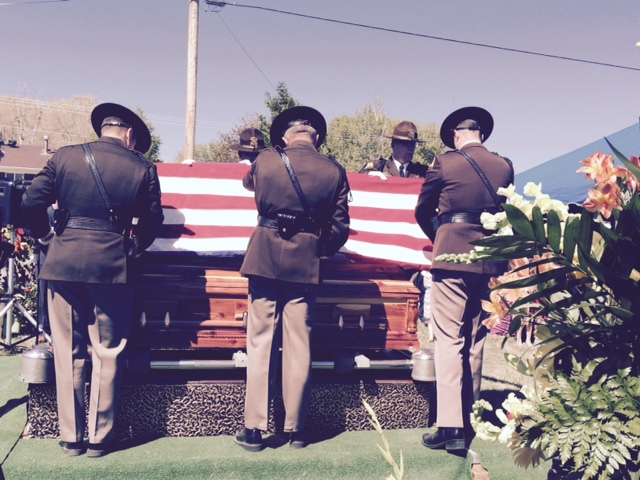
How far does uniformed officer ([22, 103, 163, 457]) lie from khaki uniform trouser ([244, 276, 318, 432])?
0.66 m

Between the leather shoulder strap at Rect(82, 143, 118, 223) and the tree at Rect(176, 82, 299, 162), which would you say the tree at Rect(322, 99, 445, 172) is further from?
the leather shoulder strap at Rect(82, 143, 118, 223)

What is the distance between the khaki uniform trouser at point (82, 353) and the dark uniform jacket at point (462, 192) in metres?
1.74

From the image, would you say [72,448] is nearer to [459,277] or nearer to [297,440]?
[297,440]

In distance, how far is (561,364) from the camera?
4.12ft

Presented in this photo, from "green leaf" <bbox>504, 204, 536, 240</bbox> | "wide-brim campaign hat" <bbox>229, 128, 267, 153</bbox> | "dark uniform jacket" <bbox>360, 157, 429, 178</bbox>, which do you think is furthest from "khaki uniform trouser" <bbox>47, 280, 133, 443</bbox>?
"dark uniform jacket" <bbox>360, 157, 429, 178</bbox>

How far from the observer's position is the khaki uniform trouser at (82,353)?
315 cm

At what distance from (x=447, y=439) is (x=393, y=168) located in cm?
283

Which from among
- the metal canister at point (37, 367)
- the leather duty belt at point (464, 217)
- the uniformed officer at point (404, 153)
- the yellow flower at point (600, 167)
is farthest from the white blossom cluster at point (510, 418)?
the uniformed officer at point (404, 153)

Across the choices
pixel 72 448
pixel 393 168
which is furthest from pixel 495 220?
pixel 393 168

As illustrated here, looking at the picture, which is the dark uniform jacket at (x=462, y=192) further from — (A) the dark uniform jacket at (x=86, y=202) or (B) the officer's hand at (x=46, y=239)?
(B) the officer's hand at (x=46, y=239)

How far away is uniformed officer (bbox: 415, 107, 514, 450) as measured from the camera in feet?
11.3

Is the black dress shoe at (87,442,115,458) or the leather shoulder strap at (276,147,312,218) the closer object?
the black dress shoe at (87,442,115,458)

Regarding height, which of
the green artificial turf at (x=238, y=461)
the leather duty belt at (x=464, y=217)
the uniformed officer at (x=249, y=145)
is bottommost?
the green artificial turf at (x=238, y=461)

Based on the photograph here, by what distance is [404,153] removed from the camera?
17.9 feet
